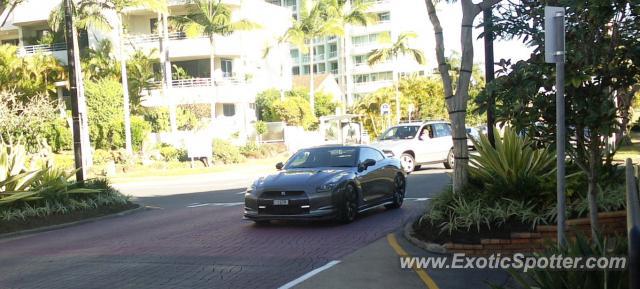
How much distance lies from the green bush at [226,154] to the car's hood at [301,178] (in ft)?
76.6

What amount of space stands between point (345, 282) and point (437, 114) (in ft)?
160

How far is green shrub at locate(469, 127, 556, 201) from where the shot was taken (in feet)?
29.0

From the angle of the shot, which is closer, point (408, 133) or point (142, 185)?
point (408, 133)

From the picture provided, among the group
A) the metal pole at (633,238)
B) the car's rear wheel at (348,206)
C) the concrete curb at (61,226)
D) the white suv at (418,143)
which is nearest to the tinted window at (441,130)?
the white suv at (418,143)

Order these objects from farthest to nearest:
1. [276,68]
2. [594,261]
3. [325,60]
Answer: [325,60] → [276,68] → [594,261]

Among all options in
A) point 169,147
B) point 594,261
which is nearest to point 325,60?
point 169,147

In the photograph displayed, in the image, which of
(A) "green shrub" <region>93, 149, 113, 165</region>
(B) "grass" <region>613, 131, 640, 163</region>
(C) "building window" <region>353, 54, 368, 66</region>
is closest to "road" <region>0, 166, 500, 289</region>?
(B) "grass" <region>613, 131, 640, 163</region>

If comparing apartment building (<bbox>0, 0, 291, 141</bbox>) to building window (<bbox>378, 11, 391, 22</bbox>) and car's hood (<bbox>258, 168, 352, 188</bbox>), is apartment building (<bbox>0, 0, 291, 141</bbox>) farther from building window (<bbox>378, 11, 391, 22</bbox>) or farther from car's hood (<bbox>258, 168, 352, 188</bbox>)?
building window (<bbox>378, 11, 391, 22</bbox>)

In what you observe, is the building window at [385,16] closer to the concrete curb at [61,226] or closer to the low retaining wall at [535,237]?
the concrete curb at [61,226]

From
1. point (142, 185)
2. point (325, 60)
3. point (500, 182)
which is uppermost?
point (325, 60)

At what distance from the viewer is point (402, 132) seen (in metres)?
22.5

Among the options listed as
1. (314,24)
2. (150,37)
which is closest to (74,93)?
(150,37)

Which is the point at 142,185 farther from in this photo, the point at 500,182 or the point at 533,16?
the point at 533,16

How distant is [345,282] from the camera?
23.2ft
